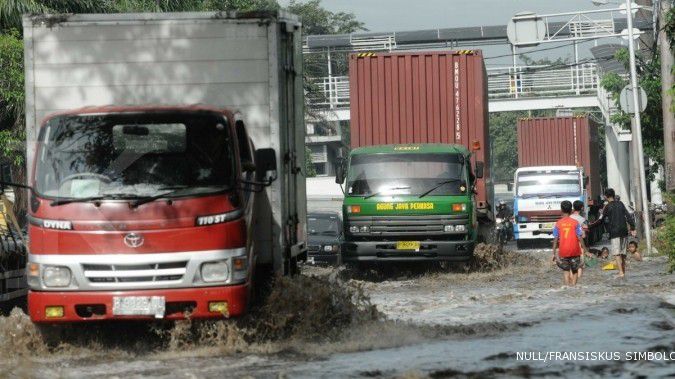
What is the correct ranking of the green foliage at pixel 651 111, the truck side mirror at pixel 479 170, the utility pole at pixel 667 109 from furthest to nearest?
the green foliage at pixel 651 111 < the utility pole at pixel 667 109 < the truck side mirror at pixel 479 170

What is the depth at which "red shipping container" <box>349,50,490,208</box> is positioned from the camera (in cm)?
2531

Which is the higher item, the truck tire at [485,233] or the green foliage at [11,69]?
the green foliage at [11,69]

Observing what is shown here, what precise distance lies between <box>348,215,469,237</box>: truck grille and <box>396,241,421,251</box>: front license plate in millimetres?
156

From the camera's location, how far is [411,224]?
22.9 meters

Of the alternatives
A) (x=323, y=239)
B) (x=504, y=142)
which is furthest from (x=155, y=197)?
(x=504, y=142)

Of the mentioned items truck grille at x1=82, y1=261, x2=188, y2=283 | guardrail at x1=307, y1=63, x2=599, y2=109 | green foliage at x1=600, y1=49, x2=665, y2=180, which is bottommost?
truck grille at x1=82, y1=261, x2=188, y2=283

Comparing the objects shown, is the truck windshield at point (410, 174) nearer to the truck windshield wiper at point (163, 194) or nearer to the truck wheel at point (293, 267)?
the truck wheel at point (293, 267)

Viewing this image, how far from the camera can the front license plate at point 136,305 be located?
1141 centimetres

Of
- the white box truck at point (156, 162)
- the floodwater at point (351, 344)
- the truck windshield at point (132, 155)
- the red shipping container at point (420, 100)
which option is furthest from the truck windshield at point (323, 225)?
the truck windshield at point (132, 155)

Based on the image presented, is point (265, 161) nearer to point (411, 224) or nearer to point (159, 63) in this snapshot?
point (159, 63)

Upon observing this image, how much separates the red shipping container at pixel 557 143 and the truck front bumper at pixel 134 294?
109ft

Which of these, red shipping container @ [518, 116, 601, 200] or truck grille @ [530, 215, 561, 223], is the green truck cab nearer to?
truck grille @ [530, 215, 561, 223]

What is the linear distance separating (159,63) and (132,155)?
4.00 feet

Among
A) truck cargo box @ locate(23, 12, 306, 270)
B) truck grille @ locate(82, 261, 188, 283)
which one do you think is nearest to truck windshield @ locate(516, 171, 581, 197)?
truck cargo box @ locate(23, 12, 306, 270)
